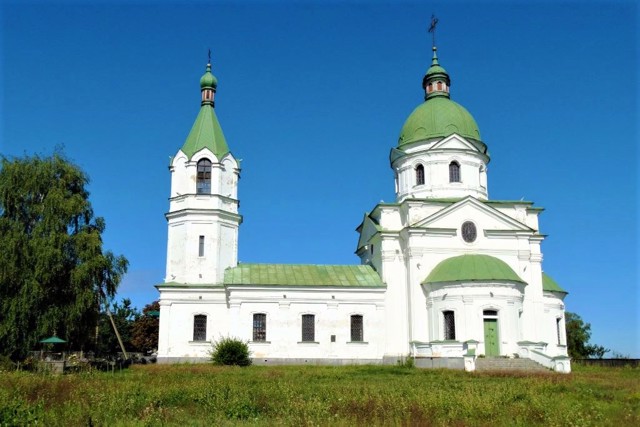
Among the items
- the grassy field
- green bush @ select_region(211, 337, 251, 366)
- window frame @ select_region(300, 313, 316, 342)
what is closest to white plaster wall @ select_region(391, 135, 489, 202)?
window frame @ select_region(300, 313, 316, 342)

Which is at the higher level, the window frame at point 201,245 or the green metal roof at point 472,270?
the window frame at point 201,245

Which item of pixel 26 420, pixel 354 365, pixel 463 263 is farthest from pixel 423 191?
pixel 26 420

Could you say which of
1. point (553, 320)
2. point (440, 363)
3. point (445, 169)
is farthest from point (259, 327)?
point (553, 320)

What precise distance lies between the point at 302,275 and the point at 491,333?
440 inches

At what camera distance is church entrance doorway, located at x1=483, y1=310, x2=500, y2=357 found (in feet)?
106

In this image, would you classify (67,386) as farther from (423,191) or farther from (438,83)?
(438,83)

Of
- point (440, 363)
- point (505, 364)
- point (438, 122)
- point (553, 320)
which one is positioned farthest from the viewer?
point (438, 122)

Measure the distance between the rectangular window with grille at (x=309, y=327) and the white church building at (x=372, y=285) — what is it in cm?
6

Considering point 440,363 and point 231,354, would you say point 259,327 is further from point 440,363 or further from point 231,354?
point 440,363

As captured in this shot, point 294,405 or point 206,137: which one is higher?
point 206,137

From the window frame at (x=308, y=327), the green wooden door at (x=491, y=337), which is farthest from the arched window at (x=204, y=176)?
the green wooden door at (x=491, y=337)

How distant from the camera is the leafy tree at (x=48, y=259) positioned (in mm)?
26688

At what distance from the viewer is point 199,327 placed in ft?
114

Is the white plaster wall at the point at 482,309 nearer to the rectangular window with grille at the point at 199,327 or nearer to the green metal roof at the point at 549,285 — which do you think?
the green metal roof at the point at 549,285
